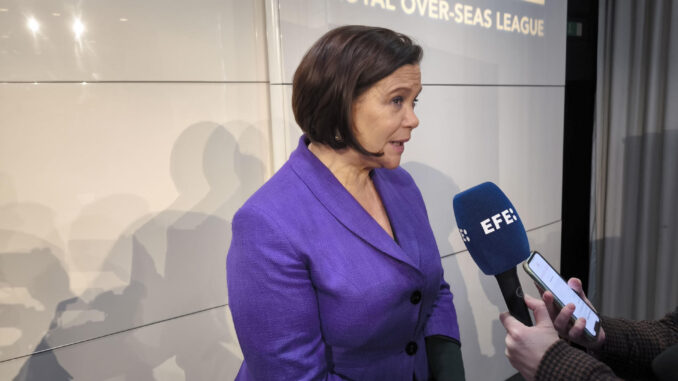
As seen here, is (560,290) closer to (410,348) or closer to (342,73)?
(410,348)

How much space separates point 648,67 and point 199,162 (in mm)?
3123

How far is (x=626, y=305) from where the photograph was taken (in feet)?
11.7

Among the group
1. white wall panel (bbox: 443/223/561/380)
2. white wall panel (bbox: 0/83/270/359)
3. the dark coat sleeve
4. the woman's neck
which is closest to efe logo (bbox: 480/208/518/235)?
the woman's neck

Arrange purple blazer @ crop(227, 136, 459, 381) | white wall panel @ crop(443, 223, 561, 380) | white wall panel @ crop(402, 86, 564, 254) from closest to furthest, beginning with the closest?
purple blazer @ crop(227, 136, 459, 381), white wall panel @ crop(402, 86, 564, 254), white wall panel @ crop(443, 223, 561, 380)

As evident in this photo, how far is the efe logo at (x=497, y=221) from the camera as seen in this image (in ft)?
4.37

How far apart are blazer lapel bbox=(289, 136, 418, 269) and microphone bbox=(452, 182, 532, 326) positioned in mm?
191

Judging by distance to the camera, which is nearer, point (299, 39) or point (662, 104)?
point (299, 39)

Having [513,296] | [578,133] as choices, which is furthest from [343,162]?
[578,133]

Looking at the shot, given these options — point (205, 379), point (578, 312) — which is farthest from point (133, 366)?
point (578, 312)

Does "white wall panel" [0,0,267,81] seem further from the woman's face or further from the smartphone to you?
the smartphone

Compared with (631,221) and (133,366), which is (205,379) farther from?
(631,221)

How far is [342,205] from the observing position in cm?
126

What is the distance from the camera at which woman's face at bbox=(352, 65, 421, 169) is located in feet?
4.07

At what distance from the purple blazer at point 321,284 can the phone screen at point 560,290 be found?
29 cm
